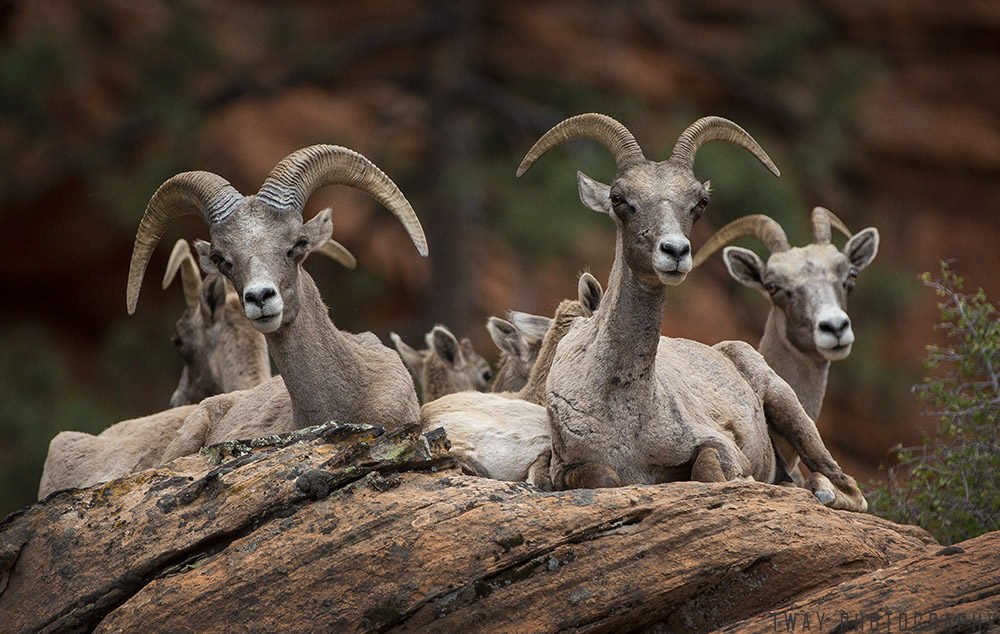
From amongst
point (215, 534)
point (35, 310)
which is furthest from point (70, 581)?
point (35, 310)

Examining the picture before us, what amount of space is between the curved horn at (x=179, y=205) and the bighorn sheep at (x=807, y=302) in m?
3.36

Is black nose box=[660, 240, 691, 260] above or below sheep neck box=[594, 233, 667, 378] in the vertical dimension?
above

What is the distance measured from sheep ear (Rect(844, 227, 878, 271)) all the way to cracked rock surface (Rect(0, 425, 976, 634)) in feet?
11.1

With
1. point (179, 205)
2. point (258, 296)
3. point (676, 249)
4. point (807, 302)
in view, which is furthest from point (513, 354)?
point (676, 249)

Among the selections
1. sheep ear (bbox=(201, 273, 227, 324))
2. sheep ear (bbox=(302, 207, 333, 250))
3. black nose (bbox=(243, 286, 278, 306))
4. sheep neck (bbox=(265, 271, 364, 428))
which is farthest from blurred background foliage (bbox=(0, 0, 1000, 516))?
black nose (bbox=(243, 286, 278, 306))

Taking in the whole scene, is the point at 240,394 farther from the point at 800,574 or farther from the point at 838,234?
the point at 838,234

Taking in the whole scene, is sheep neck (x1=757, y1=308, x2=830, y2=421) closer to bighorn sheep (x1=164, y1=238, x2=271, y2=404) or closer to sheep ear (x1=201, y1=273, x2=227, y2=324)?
bighorn sheep (x1=164, y1=238, x2=271, y2=404)

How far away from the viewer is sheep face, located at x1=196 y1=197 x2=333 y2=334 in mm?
5336

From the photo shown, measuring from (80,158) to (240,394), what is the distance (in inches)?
348

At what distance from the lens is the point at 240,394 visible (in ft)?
22.7

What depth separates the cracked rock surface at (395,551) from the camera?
4.34 metres

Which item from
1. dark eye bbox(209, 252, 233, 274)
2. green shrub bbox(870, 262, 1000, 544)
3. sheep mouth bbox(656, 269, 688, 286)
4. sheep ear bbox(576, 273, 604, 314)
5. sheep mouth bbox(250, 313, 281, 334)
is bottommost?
green shrub bbox(870, 262, 1000, 544)

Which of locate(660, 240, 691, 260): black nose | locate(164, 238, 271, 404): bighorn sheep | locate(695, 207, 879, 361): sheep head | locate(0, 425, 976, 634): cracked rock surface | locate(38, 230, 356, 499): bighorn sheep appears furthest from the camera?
locate(164, 238, 271, 404): bighorn sheep

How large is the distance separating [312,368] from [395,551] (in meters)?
1.71
